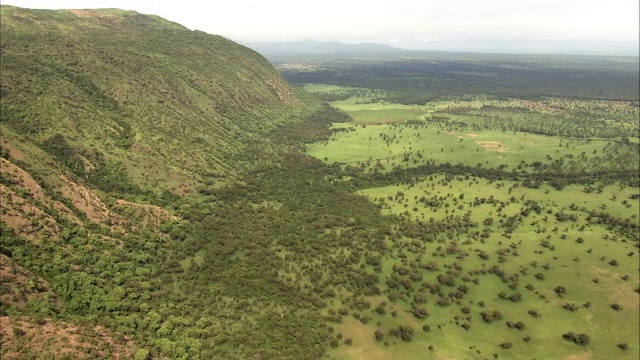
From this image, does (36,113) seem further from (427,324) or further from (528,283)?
(528,283)

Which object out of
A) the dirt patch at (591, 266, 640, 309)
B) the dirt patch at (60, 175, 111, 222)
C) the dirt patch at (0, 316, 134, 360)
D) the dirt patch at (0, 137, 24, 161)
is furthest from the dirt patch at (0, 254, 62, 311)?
the dirt patch at (591, 266, 640, 309)

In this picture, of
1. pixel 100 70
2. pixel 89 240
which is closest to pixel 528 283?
pixel 89 240

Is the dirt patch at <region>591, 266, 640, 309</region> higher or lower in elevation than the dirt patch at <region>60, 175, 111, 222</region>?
lower

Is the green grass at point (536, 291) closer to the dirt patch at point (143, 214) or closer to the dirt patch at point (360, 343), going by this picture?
the dirt patch at point (360, 343)

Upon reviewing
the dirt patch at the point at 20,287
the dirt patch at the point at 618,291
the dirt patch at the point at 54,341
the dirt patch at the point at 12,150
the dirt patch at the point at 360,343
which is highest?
the dirt patch at the point at 12,150

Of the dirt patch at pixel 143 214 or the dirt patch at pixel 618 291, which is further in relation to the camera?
the dirt patch at pixel 143 214

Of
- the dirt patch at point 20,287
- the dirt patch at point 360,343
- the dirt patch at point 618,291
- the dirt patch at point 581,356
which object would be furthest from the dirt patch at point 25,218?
the dirt patch at point 618,291

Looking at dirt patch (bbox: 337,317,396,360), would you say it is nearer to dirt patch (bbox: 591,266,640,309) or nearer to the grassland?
the grassland

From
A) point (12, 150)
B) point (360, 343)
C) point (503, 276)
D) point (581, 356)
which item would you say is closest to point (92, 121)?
point (12, 150)

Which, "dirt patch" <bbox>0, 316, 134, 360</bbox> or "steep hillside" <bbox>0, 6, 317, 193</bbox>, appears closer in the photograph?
"dirt patch" <bbox>0, 316, 134, 360</bbox>

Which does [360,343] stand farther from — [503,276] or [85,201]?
[85,201]


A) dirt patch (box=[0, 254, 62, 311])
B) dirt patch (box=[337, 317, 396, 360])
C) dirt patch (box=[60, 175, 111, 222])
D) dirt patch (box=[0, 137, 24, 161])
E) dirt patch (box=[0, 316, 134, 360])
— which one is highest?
dirt patch (box=[0, 137, 24, 161])

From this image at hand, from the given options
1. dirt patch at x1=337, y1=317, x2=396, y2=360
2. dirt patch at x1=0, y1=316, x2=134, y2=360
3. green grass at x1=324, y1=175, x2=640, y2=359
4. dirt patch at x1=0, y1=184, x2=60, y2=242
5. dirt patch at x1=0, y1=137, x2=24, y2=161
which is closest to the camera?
dirt patch at x1=0, y1=316, x2=134, y2=360
